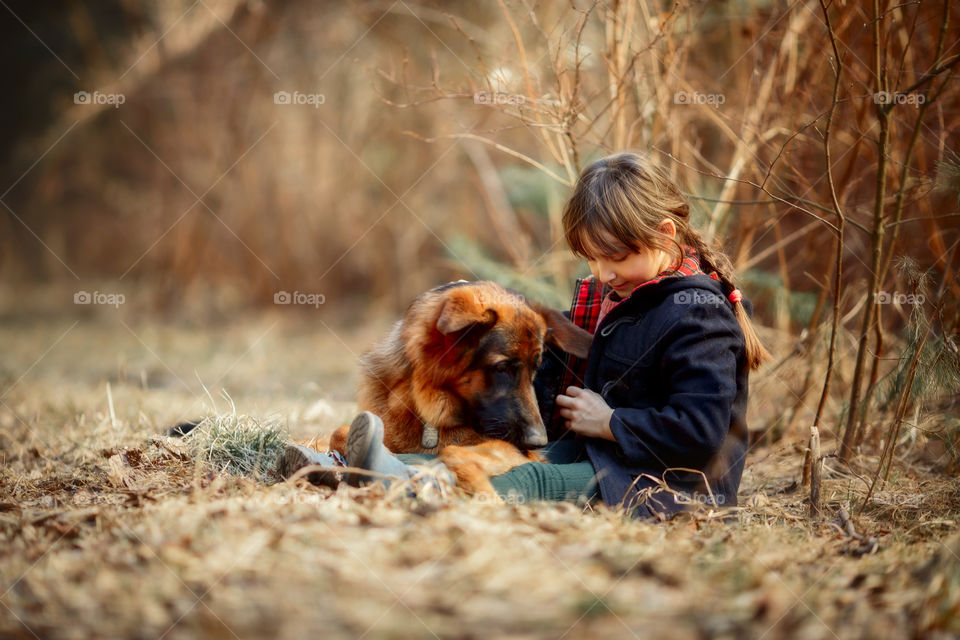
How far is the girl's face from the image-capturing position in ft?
11.6

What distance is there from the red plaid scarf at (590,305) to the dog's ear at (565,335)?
0.30ft

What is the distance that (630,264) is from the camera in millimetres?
3561

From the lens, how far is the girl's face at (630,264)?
3.53m

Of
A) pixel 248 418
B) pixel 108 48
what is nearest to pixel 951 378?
pixel 248 418

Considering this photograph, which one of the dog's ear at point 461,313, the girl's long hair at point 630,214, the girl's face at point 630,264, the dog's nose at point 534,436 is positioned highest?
the girl's long hair at point 630,214

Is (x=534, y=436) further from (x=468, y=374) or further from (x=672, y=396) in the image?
(x=672, y=396)

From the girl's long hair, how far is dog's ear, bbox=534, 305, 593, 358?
41 cm

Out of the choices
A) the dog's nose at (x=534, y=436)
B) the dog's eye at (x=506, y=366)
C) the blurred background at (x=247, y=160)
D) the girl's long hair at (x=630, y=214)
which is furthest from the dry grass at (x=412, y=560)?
the blurred background at (x=247, y=160)

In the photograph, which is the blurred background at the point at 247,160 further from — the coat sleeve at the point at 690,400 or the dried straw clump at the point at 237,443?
the coat sleeve at the point at 690,400

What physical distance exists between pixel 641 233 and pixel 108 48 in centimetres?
1201

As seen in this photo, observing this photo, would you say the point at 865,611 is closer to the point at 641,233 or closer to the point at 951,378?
the point at 641,233

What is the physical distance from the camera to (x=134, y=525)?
8.87ft

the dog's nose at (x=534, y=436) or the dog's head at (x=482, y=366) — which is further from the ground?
the dog's head at (x=482, y=366)

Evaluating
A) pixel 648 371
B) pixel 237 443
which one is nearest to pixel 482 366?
pixel 648 371
